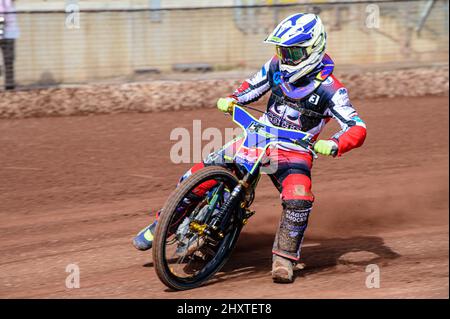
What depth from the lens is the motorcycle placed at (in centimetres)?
535

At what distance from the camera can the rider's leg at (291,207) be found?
550 centimetres

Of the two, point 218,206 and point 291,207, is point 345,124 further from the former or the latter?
point 218,206

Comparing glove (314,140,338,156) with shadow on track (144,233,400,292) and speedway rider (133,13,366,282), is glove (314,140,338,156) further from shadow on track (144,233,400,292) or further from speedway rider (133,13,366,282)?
shadow on track (144,233,400,292)

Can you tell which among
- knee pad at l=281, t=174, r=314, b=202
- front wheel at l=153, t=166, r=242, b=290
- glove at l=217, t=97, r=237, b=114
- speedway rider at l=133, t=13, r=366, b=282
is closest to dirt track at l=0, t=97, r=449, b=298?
front wheel at l=153, t=166, r=242, b=290

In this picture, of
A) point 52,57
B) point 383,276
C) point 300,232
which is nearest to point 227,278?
point 300,232

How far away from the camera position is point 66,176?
799 cm

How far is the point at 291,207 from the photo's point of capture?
5.50 meters

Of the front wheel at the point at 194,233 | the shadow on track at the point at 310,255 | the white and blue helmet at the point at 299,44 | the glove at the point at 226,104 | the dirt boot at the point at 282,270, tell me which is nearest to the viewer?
the front wheel at the point at 194,233

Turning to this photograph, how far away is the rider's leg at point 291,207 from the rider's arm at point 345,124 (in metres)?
0.35

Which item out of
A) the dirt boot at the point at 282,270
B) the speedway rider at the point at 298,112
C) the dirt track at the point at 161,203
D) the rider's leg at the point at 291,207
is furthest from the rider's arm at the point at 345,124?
the dirt track at the point at 161,203

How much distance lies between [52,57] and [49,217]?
14.6ft

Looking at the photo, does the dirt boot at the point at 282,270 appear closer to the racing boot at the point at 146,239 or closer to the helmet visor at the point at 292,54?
the racing boot at the point at 146,239

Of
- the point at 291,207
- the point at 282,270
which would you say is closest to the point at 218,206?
the point at 291,207

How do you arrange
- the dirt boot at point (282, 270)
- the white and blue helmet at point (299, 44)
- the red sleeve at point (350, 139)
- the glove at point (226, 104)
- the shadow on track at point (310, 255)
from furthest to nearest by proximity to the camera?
the shadow on track at point (310, 255) → the glove at point (226, 104) → the dirt boot at point (282, 270) → the white and blue helmet at point (299, 44) → the red sleeve at point (350, 139)
